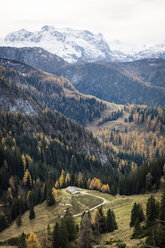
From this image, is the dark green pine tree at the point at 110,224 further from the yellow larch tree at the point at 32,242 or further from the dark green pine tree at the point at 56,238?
the yellow larch tree at the point at 32,242

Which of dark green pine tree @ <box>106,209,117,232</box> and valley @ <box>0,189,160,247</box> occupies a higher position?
dark green pine tree @ <box>106,209,117,232</box>

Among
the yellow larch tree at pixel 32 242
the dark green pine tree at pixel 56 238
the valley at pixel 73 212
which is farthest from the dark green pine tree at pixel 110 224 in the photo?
the yellow larch tree at pixel 32 242

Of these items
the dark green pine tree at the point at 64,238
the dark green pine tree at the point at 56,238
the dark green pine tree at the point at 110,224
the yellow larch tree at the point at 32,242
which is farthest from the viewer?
the dark green pine tree at the point at 110,224

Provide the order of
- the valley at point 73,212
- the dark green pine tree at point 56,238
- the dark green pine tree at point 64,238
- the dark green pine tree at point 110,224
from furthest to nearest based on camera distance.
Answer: the valley at point 73,212 → the dark green pine tree at point 110,224 → the dark green pine tree at point 56,238 → the dark green pine tree at point 64,238

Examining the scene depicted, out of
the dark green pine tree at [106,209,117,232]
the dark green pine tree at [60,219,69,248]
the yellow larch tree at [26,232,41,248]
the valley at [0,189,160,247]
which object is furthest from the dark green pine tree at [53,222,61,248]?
the dark green pine tree at [106,209,117,232]

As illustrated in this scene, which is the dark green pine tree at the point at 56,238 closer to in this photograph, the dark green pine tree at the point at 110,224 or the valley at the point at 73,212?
the valley at the point at 73,212

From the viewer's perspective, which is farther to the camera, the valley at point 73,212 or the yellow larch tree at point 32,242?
the valley at point 73,212

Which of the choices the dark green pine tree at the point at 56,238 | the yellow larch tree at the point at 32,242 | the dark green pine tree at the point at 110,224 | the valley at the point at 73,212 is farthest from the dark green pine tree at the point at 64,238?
the dark green pine tree at the point at 110,224

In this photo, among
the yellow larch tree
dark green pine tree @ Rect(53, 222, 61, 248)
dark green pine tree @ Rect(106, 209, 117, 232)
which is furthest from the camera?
dark green pine tree @ Rect(106, 209, 117, 232)

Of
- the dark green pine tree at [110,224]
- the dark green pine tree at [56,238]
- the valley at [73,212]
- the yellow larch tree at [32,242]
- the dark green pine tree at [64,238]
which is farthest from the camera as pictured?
the valley at [73,212]

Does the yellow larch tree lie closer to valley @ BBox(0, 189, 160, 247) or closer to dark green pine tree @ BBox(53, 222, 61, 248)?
dark green pine tree @ BBox(53, 222, 61, 248)

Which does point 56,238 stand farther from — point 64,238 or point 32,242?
point 32,242

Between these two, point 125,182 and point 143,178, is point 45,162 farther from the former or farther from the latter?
point 143,178

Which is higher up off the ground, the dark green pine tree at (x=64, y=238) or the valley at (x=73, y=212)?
the dark green pine tree at (x=64, y=238)
